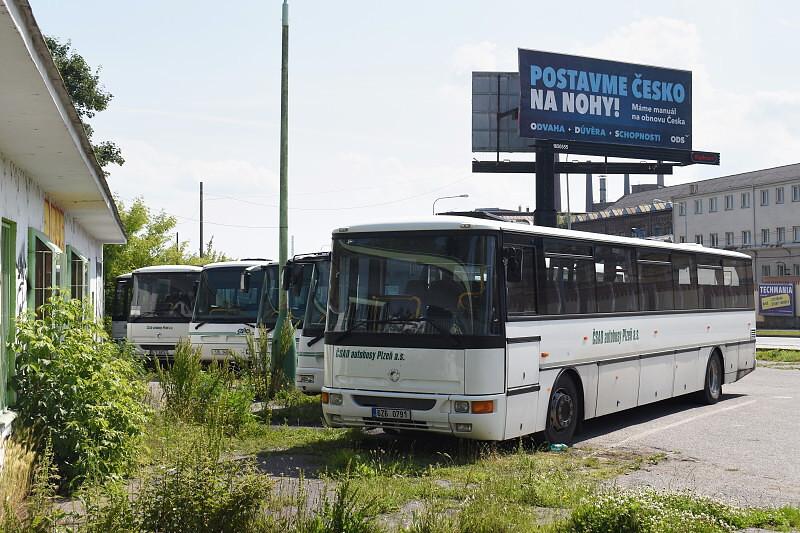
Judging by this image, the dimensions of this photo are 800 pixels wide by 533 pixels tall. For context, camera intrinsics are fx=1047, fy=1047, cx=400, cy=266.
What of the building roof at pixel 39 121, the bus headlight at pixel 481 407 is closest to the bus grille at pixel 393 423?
the bus headlight at pixel 481 407

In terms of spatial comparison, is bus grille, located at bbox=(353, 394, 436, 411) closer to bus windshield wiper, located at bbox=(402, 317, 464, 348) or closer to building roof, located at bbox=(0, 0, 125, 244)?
bus windshield wiper, located at bbox=(402, 317, 464, 348)

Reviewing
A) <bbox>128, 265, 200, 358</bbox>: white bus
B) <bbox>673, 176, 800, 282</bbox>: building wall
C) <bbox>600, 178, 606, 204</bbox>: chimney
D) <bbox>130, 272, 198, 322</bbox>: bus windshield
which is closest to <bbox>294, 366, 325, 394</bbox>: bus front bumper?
<bbox>128, 265, 200, 358</bbox>: white bus

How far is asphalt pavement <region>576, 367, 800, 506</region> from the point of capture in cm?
1052

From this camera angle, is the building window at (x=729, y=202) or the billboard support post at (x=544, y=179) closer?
the billboard support post at (x=544, y=179)

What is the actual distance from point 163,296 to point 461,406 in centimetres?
2059

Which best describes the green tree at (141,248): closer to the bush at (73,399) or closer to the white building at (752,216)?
the bush at (73,399)

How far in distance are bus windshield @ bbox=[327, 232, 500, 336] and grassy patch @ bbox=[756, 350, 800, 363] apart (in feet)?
76.0

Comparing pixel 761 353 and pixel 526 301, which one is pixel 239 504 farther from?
pixel 761 353

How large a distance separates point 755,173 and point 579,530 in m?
87.2

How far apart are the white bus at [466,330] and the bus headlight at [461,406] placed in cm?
1

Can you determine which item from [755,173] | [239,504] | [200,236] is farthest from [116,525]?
[755,173]

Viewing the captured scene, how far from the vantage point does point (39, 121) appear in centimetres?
919

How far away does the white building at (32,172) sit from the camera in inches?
270

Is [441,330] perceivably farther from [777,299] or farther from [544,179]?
[777,299]
